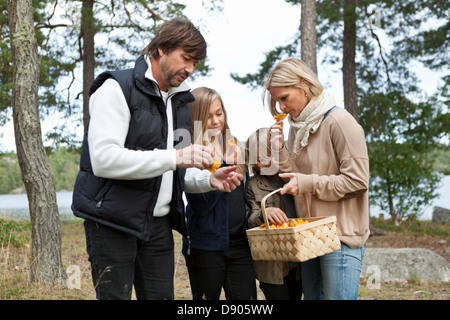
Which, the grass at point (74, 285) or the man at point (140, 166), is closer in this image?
the man at point (140, 166)

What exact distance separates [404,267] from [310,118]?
5133 millimetres

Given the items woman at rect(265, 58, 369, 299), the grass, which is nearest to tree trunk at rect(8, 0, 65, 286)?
the grass

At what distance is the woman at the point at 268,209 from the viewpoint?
2754mm

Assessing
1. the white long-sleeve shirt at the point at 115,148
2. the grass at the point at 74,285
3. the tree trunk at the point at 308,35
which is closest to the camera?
the white long-sleeve shirt at the point at 115,148

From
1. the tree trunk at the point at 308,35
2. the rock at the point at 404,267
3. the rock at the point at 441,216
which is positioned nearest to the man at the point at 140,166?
the rock at the point at 404,267

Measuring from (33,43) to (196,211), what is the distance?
3.51 metres

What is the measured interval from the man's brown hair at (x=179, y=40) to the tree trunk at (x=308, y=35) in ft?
20.1

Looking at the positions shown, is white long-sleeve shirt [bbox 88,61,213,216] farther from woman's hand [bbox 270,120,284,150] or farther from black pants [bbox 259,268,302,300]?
black pants [bbox 259,268,302,300]

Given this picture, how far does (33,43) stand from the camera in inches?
209

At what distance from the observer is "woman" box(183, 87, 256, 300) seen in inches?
110

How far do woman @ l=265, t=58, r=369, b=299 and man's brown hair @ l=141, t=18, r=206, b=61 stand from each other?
513 mm

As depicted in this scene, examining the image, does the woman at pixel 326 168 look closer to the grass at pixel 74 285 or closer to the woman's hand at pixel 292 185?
the woman's hand at pixel 292 185

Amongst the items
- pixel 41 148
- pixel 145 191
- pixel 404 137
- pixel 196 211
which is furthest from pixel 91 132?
pixel 404 137
